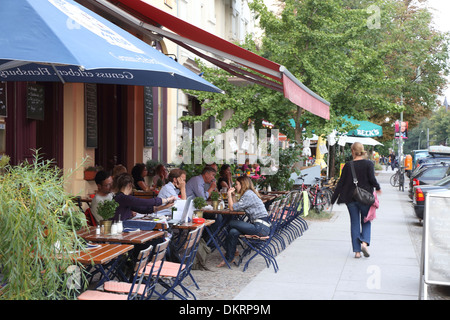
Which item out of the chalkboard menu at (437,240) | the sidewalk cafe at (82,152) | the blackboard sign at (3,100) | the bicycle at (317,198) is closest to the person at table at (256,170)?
the sidewalk cafe at (82,152)

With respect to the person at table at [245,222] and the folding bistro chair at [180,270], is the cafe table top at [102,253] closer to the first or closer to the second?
the folding bistro chair at [180,270]

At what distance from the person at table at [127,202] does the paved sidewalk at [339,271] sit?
1.61 m

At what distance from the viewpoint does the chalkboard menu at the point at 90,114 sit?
13.3 metres

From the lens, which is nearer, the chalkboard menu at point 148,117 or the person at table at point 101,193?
the person at table at point 101,193

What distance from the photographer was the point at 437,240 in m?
6.47

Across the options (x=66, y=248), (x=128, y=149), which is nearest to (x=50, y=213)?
(x=66, y=248)

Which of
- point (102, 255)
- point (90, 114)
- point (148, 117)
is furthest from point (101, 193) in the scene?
point (148, 117)

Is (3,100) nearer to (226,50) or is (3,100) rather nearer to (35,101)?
(35,101)

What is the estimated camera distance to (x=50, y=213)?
423cm

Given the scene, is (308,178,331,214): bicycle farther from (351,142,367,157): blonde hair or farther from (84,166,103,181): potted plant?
(351,142,367,157): blonde hair

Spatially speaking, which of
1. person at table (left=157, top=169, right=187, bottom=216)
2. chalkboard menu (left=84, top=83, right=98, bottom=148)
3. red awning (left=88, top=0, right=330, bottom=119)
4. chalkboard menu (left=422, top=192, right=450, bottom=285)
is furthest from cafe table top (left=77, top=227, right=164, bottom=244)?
chalkboard menu (left=84, top=83, right=98, bottom=148)

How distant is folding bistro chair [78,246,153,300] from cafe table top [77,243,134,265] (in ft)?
0.84

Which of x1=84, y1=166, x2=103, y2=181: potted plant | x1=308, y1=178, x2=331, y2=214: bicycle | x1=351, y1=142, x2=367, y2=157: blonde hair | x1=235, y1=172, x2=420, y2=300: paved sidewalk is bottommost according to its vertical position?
x1=235, y1=172, x2=420, y2=300: paved sidewalk

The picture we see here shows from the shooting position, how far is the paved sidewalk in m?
7.51
